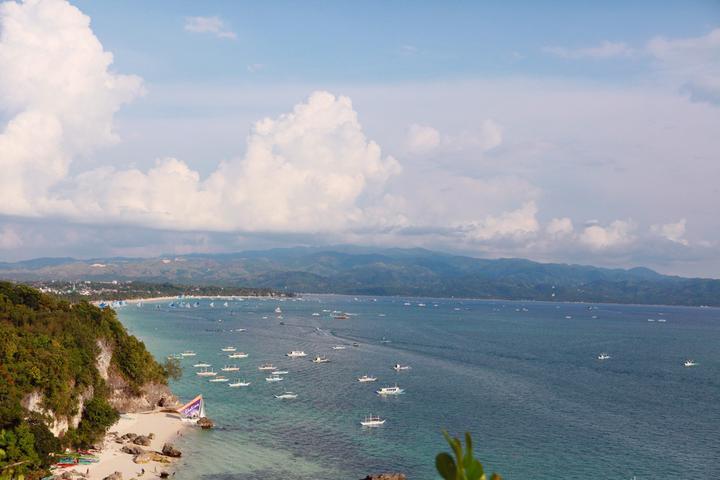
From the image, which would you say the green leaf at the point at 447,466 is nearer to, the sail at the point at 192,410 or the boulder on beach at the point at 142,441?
the boulder on beach at the point at 142,441

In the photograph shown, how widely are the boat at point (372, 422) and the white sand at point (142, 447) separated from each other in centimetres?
1879

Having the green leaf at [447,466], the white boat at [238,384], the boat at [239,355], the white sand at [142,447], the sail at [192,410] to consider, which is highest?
the green leaf at [447,466]

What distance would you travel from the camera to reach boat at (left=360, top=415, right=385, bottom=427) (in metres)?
65.1

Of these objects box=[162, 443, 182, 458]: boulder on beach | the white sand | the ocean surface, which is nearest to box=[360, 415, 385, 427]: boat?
the ocean surface

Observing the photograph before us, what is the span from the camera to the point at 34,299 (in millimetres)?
66688

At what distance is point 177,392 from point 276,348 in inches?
1922

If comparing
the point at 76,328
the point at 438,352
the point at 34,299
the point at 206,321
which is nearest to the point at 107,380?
the point at 76,328

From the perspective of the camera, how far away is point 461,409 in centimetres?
7331

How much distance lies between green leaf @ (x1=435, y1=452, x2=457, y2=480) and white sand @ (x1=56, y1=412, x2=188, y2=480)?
4620 cm

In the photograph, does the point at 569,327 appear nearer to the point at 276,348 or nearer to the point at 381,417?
the point at 276,348

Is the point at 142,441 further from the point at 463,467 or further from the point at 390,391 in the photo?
the point at 463,467

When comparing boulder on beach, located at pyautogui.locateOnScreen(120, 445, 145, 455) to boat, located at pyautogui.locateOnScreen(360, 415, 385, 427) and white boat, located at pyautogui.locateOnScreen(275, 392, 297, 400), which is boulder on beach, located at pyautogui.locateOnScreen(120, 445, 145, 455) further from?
white boat, located at pyautogui.locateOnScreen(275, 392, 297, 400)

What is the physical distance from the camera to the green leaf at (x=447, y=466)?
665 centimetres

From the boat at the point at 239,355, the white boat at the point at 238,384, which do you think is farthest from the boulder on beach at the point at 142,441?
the boat at the point at 239,355
